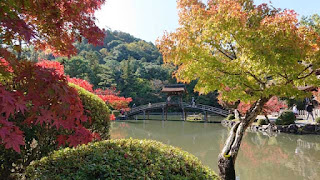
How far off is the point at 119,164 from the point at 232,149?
3.03 m

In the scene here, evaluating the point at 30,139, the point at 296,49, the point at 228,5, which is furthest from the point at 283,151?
the point at 30,139

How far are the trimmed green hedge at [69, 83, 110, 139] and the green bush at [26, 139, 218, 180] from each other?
30.8 inches

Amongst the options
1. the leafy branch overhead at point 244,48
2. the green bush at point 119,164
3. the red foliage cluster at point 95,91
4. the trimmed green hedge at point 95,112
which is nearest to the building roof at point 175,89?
the red foliage cluster at point 95,91

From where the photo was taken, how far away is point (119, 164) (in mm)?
1863

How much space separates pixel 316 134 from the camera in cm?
1177

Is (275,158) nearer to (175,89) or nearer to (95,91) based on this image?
(95,91)

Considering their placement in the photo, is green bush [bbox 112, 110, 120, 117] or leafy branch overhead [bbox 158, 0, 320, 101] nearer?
leafy branch overhead [bbox 158, 0, 320, 101]

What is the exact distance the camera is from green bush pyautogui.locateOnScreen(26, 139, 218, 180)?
1.79 meters

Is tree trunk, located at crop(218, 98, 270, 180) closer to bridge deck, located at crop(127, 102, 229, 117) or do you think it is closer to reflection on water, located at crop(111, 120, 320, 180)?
reflection on water, located at crop(111, 120, 320, 180)

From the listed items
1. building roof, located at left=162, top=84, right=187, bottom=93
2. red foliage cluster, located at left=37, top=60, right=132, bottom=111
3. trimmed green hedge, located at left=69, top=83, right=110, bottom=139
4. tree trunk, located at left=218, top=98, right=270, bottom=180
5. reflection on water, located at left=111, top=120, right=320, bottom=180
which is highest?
building roof, located at left=162, top=84, right=187, bottom=93

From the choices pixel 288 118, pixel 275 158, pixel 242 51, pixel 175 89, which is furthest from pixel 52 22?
pixel 175 89

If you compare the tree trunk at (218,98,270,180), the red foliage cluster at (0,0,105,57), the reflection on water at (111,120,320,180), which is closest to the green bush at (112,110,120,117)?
the reflection on water at (111,120,320,180)

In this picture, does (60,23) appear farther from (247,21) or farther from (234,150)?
(234,150)

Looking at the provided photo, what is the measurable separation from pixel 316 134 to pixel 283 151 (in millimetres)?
5004
